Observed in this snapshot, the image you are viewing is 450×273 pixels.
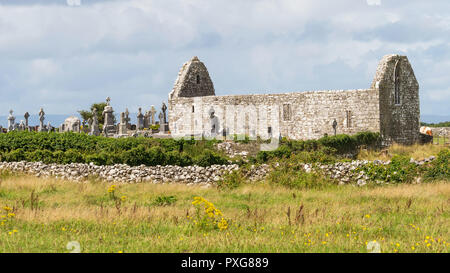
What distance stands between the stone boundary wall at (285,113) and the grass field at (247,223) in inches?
617

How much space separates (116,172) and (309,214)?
10.1 meters

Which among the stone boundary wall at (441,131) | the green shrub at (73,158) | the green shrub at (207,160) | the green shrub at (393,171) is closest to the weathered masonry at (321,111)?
the green shrub at (207,160)

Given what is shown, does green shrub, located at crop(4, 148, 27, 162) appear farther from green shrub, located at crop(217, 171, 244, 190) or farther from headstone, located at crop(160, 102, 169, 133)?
headstone, located at crop(160, 102, 169, 133)

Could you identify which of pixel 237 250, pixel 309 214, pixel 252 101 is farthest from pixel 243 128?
pixel 237 250

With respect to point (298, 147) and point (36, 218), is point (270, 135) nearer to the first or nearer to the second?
point (298, 147)

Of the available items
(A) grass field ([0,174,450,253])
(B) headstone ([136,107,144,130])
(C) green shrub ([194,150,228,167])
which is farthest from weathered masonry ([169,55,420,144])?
(A) grass field ([0,174,450,253])

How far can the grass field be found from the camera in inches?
301

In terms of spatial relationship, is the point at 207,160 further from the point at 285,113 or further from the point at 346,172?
the point at 285,113

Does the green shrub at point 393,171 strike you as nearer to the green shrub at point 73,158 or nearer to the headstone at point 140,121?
the green shrub at point 73,158

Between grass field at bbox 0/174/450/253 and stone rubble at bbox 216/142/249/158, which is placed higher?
stone rubble at bbox 216/142/249/158

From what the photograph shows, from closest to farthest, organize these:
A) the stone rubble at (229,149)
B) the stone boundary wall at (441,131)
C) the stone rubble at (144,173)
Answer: the stone rubble at (144,173) → the stone rubble at (229,149) → the stone boundary wall at (441,131)

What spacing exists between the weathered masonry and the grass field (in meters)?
15.7

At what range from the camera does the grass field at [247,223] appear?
7.64 metres

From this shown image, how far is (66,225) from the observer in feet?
30.6
